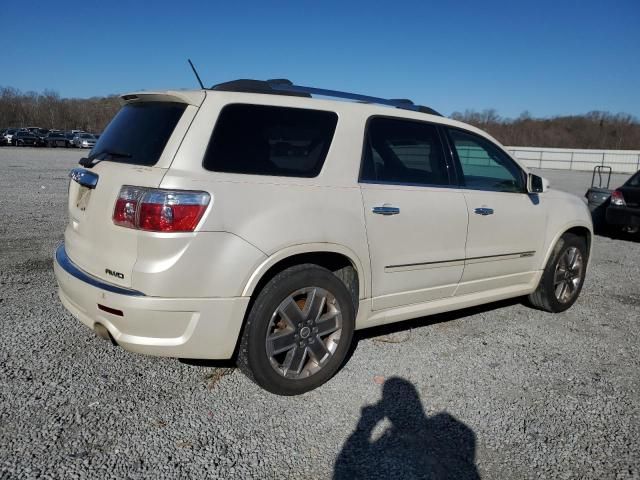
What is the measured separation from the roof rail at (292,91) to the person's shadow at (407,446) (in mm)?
2103

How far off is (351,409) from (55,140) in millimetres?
51773

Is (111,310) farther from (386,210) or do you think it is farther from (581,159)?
(581,159)

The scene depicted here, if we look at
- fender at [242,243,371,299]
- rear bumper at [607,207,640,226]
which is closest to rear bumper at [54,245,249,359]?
fender at [242,243,371,299]

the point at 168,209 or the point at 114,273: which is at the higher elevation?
the point at 168,209

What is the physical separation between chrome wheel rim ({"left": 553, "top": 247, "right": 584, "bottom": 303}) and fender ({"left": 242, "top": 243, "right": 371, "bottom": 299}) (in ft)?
8.19

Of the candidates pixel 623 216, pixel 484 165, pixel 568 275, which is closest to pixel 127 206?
pixel 484 165

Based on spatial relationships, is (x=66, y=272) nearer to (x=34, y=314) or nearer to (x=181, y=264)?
(x=181, y=264)

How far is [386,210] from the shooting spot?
3.50 m

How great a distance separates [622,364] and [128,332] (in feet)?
12.1

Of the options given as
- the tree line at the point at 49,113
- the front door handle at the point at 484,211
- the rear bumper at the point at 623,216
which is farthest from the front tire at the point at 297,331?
the tree line at the point at 49,113

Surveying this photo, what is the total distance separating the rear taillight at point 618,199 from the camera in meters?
9.41

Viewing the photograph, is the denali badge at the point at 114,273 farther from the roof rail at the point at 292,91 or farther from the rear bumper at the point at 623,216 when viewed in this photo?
the rear bumper at the point at 623,216

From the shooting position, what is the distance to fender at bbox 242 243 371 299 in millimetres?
2937

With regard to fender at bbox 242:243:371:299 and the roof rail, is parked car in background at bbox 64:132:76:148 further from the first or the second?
fender at bbox 242:243:371:299
